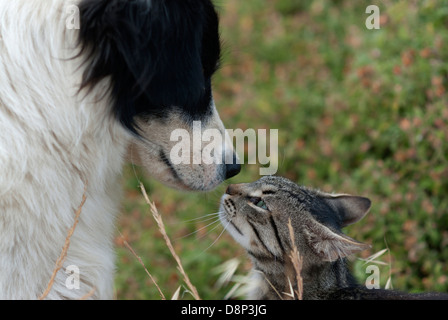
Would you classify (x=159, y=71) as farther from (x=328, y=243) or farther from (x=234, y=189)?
(x=328, y=243)

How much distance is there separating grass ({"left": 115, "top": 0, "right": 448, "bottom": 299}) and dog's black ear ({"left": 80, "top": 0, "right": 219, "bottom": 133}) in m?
0.55

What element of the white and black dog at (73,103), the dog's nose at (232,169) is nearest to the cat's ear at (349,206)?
the dog's nose at (232,169)

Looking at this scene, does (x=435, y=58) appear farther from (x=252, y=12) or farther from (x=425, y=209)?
(x=252, y=12)

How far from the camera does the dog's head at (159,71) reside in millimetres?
2199

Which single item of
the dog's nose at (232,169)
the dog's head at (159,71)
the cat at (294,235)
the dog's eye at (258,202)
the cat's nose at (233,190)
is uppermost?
the dog's head at (159,71)

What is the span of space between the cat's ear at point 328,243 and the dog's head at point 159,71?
483 mm

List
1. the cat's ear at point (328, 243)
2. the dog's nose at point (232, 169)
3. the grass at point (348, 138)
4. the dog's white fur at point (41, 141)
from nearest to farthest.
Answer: the dog's white fur at point (41, 141), the cat's ear at point (328, 243), the dog's nose at point (232, 169), the grass at point (348, 138)

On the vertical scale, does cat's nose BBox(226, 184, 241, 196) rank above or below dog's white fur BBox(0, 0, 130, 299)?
below

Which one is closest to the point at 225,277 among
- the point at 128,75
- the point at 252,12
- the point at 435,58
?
the point at 128,75

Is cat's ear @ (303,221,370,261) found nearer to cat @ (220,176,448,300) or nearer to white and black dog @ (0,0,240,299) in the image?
cat @ (220,176,448,300)

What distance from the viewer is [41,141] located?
7.30 ft

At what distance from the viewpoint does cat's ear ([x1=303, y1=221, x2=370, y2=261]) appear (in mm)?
2469

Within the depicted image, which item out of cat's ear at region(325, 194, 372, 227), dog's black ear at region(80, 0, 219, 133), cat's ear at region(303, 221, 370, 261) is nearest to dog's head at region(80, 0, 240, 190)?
dog's black ear at region(80, 0, 219, 133)

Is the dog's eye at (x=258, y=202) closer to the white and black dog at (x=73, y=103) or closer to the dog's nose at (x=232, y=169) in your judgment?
the dog's nose at (x=232, y=169)
